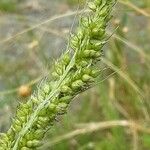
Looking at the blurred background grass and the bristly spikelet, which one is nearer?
the bristly spikelet

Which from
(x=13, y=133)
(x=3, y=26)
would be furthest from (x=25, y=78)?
(x=13, y=133)

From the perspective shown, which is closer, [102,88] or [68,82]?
[68,82]

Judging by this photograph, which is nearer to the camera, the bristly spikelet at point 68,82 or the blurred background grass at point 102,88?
the bristly spikelet at point 68,82

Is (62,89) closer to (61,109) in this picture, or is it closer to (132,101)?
(61,109)
